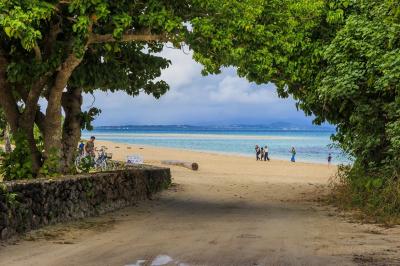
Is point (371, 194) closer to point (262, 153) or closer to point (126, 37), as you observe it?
point (126, 37)

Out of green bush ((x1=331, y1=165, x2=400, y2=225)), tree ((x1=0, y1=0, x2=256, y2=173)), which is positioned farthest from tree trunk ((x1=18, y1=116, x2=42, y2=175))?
green bush ((x1=331, y1=165, x2=400, y2=225))

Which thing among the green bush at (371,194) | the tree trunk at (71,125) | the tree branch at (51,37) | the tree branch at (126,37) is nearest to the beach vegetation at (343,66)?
the green bush at (371,194)

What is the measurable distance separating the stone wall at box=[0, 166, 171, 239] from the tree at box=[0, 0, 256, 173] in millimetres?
1317

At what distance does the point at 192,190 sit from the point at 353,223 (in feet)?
33.6

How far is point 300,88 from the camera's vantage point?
17.0 meters

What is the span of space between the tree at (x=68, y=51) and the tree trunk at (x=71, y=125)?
0.03 metres

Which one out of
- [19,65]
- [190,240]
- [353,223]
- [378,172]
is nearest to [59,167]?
[19,65]

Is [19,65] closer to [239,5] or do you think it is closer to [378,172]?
[239,5]

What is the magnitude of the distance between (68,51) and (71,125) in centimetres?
312

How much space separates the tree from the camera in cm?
1142

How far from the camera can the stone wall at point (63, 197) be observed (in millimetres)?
10016

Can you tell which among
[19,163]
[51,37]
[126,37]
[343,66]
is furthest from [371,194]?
[51,37]

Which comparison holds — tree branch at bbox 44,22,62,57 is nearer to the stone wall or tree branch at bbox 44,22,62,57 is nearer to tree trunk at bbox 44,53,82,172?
tree trunk at bbox 44,53,82,172

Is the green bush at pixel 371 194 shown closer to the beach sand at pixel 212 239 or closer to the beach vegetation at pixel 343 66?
the beach vegetation at pixel 343 66
